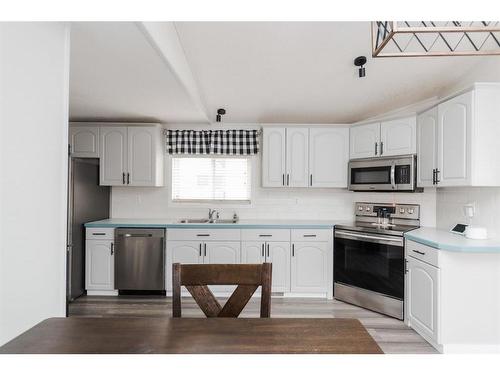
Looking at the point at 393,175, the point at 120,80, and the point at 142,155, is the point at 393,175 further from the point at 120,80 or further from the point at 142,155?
the point at 142,155

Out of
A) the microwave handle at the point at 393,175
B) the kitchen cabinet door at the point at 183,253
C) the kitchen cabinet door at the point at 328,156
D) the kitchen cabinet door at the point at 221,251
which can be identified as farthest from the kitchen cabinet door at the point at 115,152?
the microwave handle at the point at 393,175

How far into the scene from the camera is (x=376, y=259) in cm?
319

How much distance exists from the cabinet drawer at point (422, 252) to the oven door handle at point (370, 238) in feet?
0.39

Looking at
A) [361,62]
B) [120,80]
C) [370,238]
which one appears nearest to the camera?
[120,80]

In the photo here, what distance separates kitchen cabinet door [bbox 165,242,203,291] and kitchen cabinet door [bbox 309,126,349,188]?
1565 mm

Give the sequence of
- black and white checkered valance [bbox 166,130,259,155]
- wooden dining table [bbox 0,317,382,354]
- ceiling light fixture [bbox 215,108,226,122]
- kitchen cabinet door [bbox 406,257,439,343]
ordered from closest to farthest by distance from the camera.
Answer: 1. wooden dining table [bbox 0,317,382,354]
2. kitchen cabinet door [bbox 406,257,439,343]
3. ceiling light fixture [bbox 215,108,226,122]
4. black and white checkered valance [bbox 166,130,259,155]

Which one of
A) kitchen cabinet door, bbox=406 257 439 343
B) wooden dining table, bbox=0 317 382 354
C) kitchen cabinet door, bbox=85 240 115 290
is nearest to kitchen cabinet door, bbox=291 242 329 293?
kitchen cabinet door, bbox=406 257 439 343

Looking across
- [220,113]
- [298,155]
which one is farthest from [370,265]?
[220,113]

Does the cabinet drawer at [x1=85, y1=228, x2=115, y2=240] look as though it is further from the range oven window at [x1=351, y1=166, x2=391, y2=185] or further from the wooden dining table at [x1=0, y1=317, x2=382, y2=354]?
the range oven window at [x1=351, y1=166, x2=391, y2=185]

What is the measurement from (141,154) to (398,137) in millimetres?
2942

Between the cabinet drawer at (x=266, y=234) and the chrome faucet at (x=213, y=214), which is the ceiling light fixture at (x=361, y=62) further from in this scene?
the chrome faucet at (x=213, y=214)

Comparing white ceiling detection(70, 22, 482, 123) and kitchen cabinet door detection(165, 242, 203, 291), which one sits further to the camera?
kitchen cabinet door detection(165, 242, 203, 291)

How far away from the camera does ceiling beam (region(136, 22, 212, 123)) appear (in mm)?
1804
